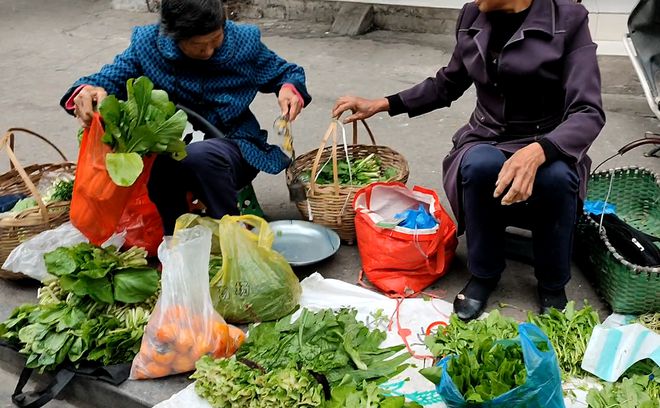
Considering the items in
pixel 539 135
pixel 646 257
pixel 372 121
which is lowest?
pixel 372 121

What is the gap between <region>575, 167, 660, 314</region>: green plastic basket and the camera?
2.47 m

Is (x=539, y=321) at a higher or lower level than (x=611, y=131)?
higher

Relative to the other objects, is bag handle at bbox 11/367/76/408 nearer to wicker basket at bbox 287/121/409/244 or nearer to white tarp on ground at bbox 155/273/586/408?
white tarp on ground at bbox 155/273/586/408

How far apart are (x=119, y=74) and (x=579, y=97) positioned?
6.21 feet

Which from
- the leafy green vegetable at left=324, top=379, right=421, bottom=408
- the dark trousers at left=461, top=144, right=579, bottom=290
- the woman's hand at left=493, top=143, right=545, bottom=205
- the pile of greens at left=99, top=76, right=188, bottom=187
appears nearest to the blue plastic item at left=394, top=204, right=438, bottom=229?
the dark trousers at left=461, top=144, right=579, bottom=290

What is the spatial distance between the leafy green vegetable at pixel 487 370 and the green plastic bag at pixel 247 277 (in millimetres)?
812

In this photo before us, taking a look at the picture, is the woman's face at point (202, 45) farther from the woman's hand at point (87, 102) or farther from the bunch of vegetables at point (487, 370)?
the bunch of vegetables at point (487, 370)

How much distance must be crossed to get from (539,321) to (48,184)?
7.91 feet

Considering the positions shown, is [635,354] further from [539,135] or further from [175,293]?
[175,293]

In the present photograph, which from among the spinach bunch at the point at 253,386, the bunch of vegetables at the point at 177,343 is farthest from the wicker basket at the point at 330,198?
the spinach bunch at the point at 253,386

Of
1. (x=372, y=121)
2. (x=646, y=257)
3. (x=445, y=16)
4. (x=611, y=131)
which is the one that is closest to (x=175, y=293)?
(x=646, y=257)

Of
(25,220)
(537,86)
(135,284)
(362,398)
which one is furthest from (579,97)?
(25,220)

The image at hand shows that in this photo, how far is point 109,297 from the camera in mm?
2543

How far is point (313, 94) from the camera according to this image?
5.46 metres
